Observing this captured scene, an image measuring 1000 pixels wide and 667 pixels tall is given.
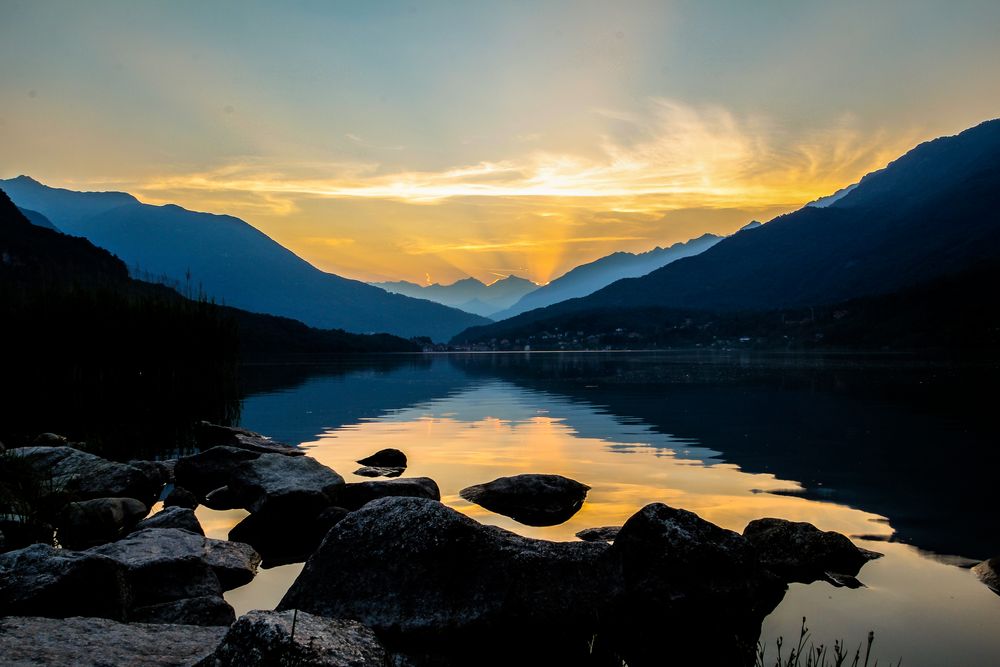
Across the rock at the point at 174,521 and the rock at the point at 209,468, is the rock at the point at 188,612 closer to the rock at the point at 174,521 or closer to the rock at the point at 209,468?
the rock at the point at 174,521

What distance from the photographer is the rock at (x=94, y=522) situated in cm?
1440

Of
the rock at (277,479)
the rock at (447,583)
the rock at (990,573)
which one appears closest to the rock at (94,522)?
the rock at (277,479)

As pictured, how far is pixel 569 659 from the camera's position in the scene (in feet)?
29.7

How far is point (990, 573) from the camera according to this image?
41.5 ft

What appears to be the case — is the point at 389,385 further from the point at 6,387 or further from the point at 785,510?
the point at 785,510

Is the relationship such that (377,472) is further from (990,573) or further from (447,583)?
(990,573)

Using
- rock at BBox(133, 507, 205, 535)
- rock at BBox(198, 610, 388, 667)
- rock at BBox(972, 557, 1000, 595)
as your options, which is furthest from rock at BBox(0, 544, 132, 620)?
rock at BBox(972, 557, 1000, 595)

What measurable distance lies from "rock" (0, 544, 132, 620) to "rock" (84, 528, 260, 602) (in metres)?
1.47

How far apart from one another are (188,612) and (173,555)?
202 cm

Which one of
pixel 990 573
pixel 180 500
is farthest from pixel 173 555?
pixel 990 573

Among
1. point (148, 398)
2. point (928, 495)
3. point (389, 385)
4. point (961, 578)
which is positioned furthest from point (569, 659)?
point (389, 385)

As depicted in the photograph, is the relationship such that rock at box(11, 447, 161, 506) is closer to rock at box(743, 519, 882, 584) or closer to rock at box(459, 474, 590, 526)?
rock at box(459, 474, 590, 526)

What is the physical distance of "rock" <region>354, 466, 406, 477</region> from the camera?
78.5ft

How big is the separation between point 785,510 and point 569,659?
39.0ft
